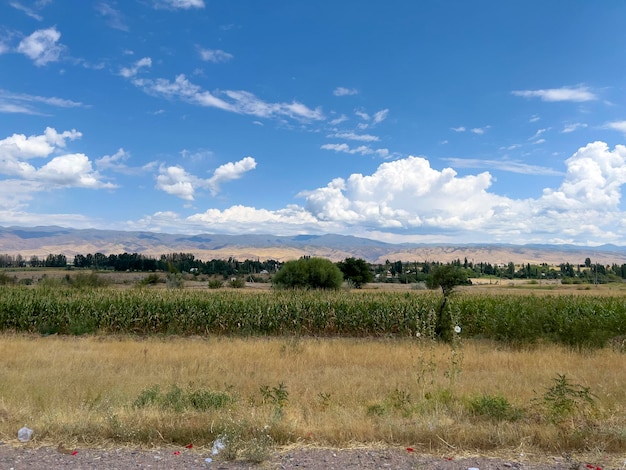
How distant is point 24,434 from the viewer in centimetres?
516

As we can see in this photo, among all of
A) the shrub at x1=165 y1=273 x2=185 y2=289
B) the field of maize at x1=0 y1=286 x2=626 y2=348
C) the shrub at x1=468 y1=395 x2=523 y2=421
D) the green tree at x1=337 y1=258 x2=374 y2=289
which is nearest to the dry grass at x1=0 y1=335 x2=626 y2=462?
the shrub at x1=468 y1=395 x2=523 y2=421

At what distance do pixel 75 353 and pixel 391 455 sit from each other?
1278 cm

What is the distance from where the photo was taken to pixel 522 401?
25.1 ft

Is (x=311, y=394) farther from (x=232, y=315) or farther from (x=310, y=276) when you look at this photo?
(x=310, y=276)

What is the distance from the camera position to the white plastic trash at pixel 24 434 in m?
5.13

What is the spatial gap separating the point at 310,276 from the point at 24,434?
5031cm

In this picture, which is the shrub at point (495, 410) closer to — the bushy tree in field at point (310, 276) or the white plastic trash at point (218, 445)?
the white plastic trash at point (218, 445)

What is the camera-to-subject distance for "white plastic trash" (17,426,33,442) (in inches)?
202

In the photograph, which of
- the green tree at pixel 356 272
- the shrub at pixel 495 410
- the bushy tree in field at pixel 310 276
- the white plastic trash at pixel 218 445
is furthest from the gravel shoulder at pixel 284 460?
the green tree at pixel 356 272

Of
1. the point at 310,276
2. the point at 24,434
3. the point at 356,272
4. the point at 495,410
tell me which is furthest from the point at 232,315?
the point at 356,272

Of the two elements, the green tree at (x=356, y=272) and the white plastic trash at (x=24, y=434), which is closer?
the white plastic trash at (x=24, y=434)

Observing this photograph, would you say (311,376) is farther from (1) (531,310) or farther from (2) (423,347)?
(1) (531,310)

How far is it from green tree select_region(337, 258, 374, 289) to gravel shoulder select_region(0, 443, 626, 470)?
71.9m

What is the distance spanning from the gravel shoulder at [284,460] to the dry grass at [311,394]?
9.6 inches
